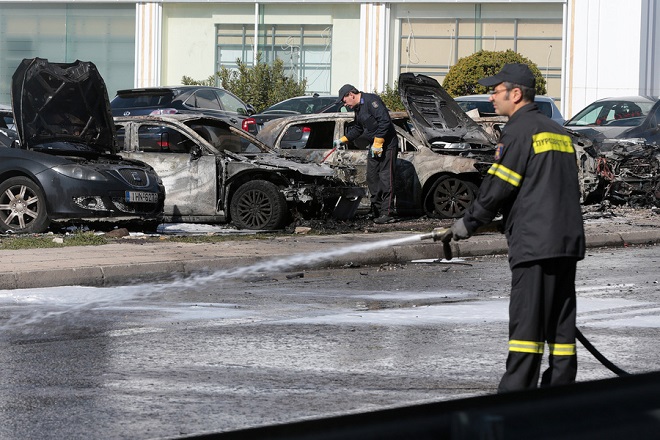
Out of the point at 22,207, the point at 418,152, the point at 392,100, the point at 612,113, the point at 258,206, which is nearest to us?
the point at 22,207

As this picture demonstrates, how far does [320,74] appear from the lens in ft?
112

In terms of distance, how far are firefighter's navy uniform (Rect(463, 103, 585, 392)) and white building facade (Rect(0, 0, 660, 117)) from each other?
2827 cm

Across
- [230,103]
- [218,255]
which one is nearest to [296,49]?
[230,103]

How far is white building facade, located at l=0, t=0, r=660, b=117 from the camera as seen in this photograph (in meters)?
32.9

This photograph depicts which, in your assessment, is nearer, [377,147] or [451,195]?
[377,147]

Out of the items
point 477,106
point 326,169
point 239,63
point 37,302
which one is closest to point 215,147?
point 326,169

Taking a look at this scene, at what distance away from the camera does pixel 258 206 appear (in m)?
14.4

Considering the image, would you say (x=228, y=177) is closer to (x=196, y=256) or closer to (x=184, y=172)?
(x=184, y=172)

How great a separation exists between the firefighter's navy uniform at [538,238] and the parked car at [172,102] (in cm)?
1642

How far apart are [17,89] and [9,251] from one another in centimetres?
289

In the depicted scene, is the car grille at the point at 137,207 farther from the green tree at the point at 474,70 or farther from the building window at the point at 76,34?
the building window at the point at 76,34

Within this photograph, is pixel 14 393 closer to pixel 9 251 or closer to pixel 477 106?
pixel 9 251

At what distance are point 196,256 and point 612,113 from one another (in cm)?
1217

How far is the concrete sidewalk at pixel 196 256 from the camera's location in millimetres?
10516
